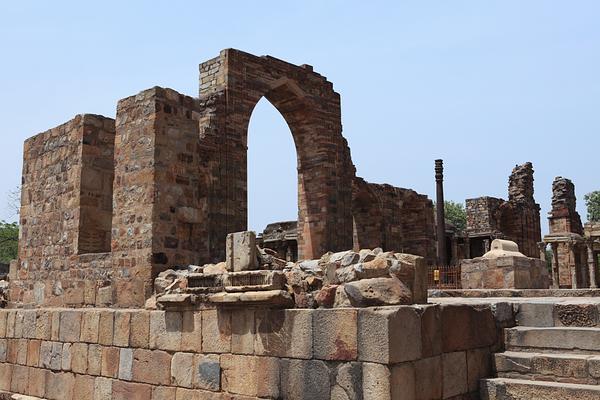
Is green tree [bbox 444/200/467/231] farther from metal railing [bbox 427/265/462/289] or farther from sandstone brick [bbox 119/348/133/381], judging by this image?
sandstone brick [bbox 119/348/133/381]

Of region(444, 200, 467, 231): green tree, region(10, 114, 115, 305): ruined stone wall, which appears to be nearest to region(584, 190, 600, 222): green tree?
region(444, 200, 467, 231): green tree

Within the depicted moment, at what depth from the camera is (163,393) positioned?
552 cm

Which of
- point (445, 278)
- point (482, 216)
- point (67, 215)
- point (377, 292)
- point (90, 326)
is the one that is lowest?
point (90, 326)

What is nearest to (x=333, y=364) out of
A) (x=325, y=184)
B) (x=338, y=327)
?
(x=338, y=327)

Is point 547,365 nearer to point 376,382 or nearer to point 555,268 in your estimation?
point 376,382

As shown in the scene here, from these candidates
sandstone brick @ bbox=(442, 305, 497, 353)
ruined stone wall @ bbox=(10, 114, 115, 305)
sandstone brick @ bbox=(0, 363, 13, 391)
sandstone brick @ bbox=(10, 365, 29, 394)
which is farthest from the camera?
ruined stone wall @ bbox=(10, 114, 115, 305)

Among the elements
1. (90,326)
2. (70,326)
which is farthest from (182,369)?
(70,326)

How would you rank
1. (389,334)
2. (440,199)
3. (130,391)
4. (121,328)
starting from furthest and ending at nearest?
(440,199), (121,328), (130,391), (389,334)

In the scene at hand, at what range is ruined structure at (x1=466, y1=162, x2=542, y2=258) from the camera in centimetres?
3136

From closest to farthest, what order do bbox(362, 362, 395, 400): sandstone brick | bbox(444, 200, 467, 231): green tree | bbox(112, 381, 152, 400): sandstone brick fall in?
bbox(362, 362, 395, 400): sandstone brick → bbox(112, 381, 152, 400): sandstone brick → bbox(444, 200, 467, 231): green tree

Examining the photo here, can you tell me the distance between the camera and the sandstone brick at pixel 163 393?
5441 mm

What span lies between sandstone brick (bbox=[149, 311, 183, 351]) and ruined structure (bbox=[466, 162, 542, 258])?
27314mm

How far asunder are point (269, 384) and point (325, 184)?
41.2 feet

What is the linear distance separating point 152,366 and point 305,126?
12351mm
